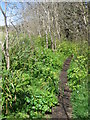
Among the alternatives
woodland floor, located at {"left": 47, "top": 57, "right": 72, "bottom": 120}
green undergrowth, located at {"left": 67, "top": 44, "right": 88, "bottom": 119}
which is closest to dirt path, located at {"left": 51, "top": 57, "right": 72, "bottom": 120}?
woodland floor, located at {"left": 47, "top": 57, "right": 72, "bottom": 120}

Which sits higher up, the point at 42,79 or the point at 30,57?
the point at 30,57

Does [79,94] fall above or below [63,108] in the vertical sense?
above

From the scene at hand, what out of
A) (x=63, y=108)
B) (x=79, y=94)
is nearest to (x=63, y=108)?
(x=63, y=108)

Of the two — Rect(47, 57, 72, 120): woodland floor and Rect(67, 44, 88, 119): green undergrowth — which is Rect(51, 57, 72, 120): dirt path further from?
Rect(67, 44, 88, 119): green undergrowth

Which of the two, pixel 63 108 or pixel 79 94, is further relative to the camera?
pixel 79 94

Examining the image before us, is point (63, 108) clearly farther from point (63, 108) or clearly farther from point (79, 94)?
point (79, 94)

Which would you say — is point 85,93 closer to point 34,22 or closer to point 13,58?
point 13,58

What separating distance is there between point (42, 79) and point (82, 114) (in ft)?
6.25

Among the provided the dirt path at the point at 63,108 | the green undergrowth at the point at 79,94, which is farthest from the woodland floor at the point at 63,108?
the green undergrowth at the point at 79,94

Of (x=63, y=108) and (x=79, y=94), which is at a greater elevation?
(x=79, y=94)

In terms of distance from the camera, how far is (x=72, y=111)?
3336 millimetres

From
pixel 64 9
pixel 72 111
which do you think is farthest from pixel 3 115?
pixel 64 9

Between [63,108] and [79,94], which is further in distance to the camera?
[79,94]

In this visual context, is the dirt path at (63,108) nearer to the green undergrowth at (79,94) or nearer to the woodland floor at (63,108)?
the woodland floor at (63,108)
